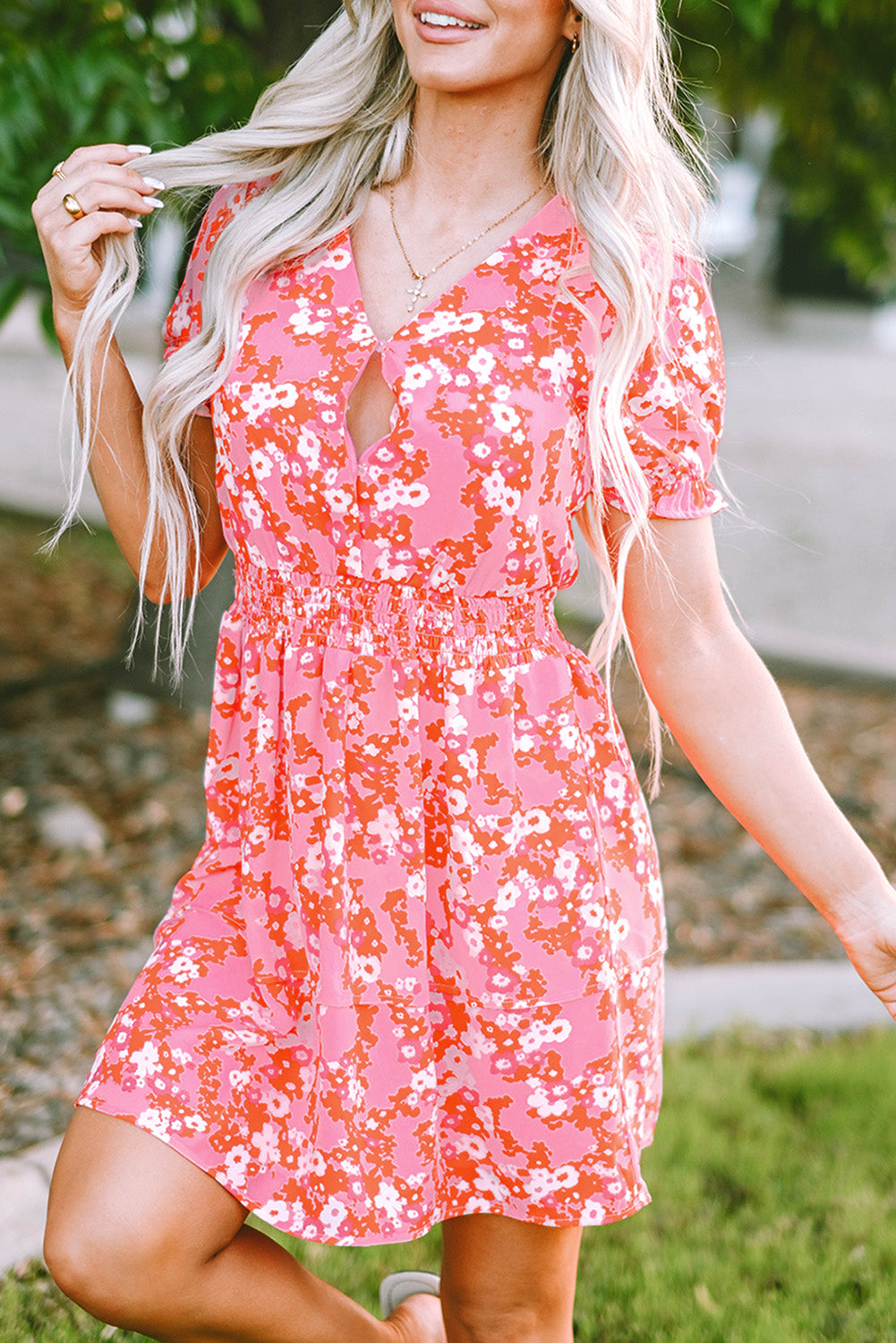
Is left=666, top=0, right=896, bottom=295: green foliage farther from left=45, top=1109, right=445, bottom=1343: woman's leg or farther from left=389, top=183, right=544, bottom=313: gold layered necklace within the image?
left=45, top=1109, right=445, bottom=1343: woman's leg

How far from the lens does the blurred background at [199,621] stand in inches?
122

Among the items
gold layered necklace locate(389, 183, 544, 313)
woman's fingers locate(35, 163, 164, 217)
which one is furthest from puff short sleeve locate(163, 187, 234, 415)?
gold layered necklace locate(389, 183, 544, 313)

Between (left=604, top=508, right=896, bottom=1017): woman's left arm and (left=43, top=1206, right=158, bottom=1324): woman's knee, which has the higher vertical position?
(left=604, top=508, right=896, bottom=1017): woman's left arm

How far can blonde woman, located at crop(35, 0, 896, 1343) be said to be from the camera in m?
1.80

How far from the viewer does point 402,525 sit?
1796mm

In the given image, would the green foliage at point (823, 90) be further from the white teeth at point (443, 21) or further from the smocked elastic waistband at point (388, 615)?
the smocked elastic waistband at point (388, 615)

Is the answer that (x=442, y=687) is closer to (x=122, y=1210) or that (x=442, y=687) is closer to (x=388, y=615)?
(x=388, y=615)

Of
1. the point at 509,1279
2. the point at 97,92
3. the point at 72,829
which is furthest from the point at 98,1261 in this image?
the point at 72,829

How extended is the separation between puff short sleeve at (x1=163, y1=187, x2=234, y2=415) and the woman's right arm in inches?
3.4

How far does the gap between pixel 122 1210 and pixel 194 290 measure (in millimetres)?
1208

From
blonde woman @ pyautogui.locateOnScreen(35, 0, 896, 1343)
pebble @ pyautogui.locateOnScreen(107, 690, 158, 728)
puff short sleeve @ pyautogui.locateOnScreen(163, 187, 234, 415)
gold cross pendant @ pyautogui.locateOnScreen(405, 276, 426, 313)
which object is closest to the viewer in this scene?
blonde woman @ pyautogui.locateOnScreen(35, 0, 896, 1343)

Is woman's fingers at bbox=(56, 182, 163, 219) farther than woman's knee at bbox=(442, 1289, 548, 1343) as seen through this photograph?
No

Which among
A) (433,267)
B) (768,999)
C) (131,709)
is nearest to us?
(433,267)

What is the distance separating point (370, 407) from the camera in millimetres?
1878
